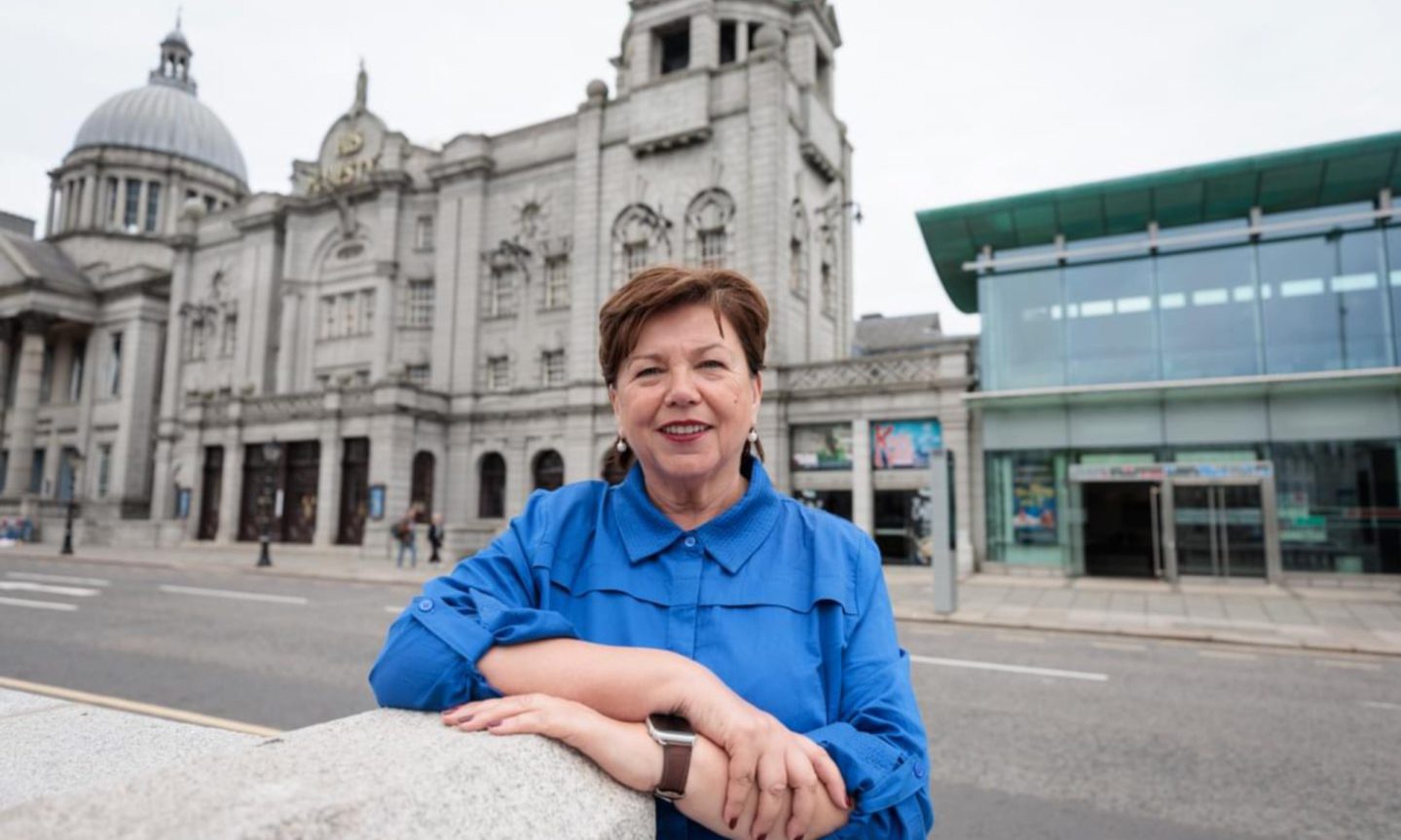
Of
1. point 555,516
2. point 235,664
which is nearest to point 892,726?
point 555,516

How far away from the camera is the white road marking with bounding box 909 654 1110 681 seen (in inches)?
342

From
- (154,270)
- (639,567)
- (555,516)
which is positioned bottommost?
(639,567)

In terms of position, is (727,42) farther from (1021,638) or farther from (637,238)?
(1021,638)

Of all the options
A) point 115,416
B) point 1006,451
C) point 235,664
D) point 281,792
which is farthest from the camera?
point 115,416

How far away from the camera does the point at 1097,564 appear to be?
67.5ft

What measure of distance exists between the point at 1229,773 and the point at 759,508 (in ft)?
17.9

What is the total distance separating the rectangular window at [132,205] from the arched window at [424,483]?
43126mm

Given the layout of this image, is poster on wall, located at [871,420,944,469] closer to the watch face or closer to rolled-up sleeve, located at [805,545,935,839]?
rolled-up sleeve, located at [805,545,935,839]

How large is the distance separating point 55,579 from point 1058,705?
21514mm

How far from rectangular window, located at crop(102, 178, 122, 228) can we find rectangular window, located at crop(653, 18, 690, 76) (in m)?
47.3

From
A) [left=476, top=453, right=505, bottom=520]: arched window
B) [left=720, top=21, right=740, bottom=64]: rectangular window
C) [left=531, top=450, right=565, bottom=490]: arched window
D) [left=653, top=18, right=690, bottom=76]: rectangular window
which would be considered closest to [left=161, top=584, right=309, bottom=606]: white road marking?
[left=531, top=450, right=565, bottom=490]: arched window

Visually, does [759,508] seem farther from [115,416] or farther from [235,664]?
[115,416]

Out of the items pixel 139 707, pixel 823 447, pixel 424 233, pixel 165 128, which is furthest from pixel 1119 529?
pixel 165 128

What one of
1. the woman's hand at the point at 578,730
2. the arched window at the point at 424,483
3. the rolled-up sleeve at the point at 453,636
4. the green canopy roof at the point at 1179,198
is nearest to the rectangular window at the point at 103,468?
the arched window at the point at 424,483
